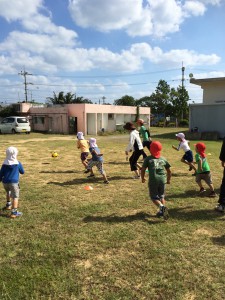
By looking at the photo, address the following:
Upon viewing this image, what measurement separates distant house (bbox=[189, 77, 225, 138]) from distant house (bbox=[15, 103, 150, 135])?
1083 centimetres

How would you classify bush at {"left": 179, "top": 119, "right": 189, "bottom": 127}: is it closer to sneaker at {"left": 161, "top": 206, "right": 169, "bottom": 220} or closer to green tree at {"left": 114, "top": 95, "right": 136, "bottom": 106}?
green tree at {"left": 114, "top": 95, "right": 136, "bottom": 106}

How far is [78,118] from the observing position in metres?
30.8

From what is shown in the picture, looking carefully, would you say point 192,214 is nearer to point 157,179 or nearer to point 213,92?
point 157,179

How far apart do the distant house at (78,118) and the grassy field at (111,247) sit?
78.7 ft

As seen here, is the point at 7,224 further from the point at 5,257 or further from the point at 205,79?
the point at 205,79

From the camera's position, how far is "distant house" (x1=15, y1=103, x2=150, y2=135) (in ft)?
101

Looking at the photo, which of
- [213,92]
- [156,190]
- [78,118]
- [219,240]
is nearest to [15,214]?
[156,190]

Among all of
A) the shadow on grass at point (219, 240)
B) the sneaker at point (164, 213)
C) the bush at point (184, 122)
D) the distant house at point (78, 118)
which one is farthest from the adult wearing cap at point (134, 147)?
the bush at point (184, 122)

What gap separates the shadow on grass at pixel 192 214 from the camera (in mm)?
5215

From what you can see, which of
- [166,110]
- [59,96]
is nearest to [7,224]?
[59,96]

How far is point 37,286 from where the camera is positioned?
325 cm

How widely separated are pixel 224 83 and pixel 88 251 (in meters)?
22.4

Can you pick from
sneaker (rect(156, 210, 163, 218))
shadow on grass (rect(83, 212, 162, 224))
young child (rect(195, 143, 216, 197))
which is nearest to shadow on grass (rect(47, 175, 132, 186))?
young child (rect(195, 143, 216, 197))

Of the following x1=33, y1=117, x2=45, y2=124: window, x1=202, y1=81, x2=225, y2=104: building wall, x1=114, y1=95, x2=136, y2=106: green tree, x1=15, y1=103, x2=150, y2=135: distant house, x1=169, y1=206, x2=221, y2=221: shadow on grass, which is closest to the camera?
x1=169, y1=206, x2=221, y2=221: shadow on grass
